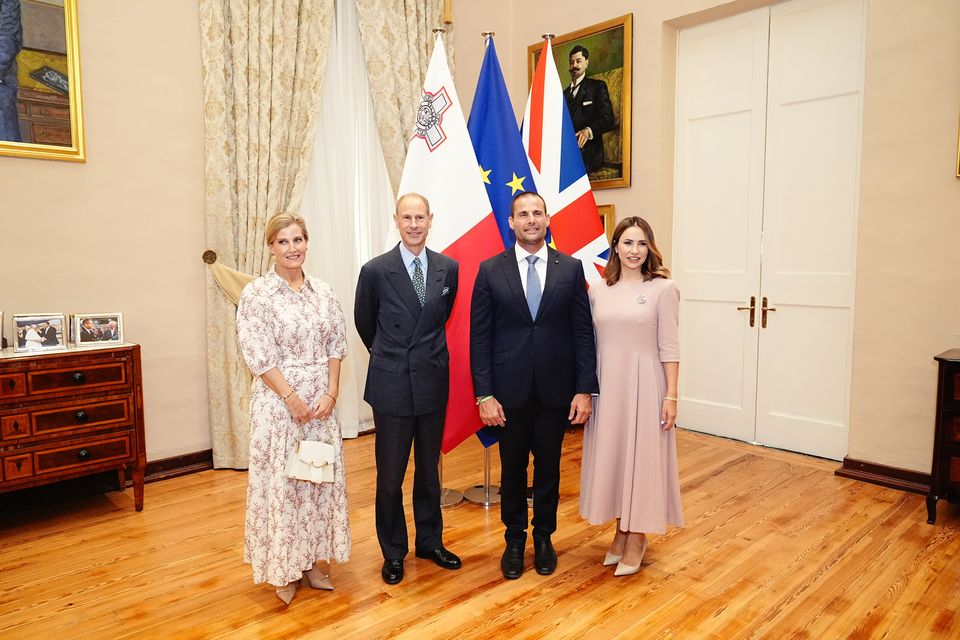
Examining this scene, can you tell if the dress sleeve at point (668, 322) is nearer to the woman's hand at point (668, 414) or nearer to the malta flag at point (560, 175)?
the woman's hand at point (668, 414)

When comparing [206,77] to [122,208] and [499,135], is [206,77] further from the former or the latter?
[499,135]

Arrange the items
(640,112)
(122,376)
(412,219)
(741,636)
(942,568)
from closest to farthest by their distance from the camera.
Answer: (741,636), (412,219), (942,568), (122,376), (640,112)

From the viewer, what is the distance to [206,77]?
404 centimetres

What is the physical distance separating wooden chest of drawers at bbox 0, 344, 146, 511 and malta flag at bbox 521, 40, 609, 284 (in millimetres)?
2390

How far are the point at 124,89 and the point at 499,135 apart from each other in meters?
2.17

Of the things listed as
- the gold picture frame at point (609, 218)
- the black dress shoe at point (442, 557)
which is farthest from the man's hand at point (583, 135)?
the black dress shoe at point (442, 557)

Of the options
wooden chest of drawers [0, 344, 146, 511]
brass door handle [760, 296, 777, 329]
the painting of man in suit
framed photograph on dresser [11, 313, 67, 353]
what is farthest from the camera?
the painting of man in suit

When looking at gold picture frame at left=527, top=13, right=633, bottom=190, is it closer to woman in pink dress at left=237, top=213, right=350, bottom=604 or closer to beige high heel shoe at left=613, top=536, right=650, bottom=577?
beige high heel shoe at left=613, top=536, right=650, bottom=577

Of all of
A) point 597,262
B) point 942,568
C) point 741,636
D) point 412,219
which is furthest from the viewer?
point 597,262

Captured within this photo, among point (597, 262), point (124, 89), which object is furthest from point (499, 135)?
point (124, 89)

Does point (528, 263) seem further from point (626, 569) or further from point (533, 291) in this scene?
point (626, 569)

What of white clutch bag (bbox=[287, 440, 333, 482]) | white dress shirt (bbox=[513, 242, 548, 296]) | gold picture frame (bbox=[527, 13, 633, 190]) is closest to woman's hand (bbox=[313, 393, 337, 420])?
white clutch bag (bbox=[287, 440, 333, 482])

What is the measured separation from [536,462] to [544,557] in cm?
41

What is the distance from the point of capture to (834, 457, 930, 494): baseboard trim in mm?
3726
